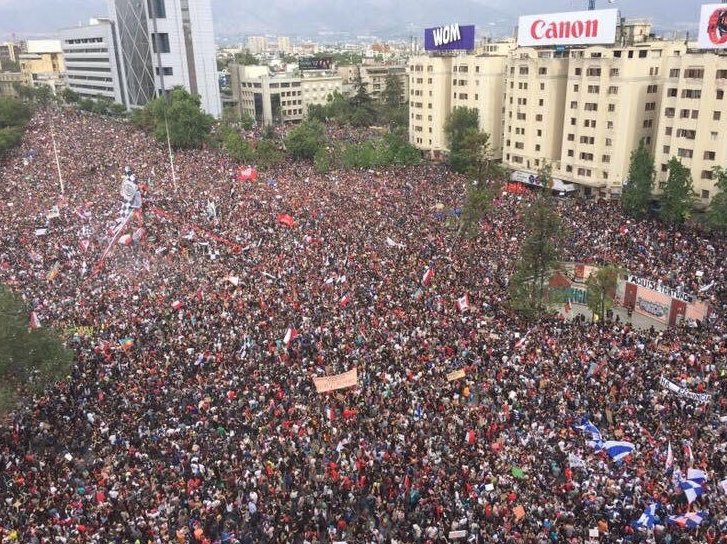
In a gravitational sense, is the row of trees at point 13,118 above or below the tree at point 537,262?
above

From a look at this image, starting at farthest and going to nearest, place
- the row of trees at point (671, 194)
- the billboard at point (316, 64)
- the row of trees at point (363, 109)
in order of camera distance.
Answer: the billboard at point (316, 64) < the row of trees at point (363, 109) < the row of trees at point (671, 194)

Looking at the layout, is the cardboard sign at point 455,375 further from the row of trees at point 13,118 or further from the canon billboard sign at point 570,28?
the row of trees at point 13,118

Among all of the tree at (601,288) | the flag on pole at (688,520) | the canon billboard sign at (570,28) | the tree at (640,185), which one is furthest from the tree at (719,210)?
the flag on pole at (688,520)

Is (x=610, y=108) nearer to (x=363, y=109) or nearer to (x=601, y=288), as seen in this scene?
(x=601, y=288)

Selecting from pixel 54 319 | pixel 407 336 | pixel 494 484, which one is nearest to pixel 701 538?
pixel 494 484

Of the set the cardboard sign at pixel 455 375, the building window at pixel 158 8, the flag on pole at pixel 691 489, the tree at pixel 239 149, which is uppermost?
the building window at pixel 158 8

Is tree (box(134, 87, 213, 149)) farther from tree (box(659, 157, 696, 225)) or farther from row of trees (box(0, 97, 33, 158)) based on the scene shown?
tree (box(659, 157, 696, 225))
